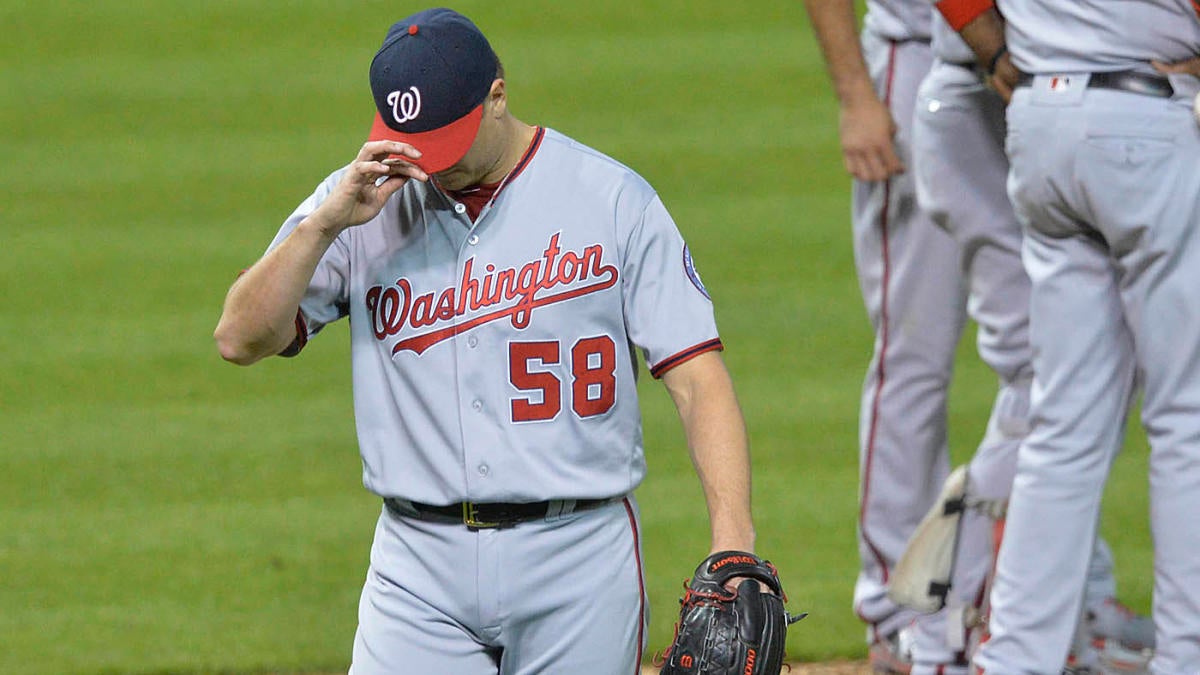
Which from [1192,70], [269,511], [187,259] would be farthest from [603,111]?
[1192,70]

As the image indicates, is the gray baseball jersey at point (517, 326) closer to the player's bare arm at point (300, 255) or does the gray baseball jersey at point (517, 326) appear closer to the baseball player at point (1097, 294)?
the player's bare arm at point (300, 255)

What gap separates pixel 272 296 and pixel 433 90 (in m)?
0.41

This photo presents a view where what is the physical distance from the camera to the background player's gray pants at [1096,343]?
361cm

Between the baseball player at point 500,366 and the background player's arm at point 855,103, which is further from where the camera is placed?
the background player's arm at point 855,103

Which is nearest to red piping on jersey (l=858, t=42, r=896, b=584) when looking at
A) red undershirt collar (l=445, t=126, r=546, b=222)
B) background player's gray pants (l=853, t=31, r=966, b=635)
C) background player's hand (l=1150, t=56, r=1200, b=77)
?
background player's gray pants (l=853, t=31, r=966, b=635)

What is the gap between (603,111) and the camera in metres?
10.5

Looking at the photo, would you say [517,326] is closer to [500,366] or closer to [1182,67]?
[500,366]

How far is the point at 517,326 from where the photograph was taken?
3014 mm

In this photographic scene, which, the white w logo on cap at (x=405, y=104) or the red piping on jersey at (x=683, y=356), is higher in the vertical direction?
the white w logo on cap at (x=405, y=104)

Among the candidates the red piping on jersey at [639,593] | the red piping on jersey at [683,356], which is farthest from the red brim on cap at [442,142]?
→ the red piping on jersey at [639,593]

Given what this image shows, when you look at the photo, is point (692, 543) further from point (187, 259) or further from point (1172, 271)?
point (187, 259)

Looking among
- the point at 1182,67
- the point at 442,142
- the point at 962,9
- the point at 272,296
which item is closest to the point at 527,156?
the point at 442,142

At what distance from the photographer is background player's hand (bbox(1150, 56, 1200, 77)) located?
142 inches

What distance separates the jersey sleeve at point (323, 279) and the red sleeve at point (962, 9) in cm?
150
